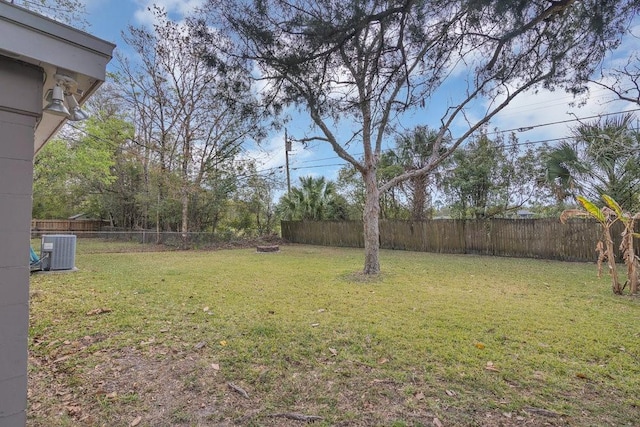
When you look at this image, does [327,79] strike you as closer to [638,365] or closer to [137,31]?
[638,365]

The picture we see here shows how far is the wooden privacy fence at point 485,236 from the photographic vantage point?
8.84 m

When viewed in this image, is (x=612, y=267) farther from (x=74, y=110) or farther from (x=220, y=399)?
(x=74, y=110)

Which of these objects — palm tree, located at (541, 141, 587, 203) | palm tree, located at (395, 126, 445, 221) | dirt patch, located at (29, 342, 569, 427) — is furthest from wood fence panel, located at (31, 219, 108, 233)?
palm tree, located at (541, 141, 587, 203)

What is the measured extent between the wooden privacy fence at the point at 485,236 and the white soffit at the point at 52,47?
10.7m

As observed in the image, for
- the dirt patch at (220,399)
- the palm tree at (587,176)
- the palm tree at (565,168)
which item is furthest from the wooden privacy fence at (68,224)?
the palm tree at (587,176)

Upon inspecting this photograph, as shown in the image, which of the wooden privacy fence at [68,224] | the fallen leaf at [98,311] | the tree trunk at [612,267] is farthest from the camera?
the wooden privacy fence at [68,224]

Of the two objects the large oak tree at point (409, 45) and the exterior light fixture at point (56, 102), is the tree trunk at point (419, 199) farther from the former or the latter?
the exterior light fixture at point (56, 102)

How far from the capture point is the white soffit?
52.4 inches

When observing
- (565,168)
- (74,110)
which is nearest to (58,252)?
(74,110)

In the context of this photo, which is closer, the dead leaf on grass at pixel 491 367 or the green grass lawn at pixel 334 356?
the green grass lawn at pixel 334 356

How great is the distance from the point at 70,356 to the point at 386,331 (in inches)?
113

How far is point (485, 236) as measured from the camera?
10633mm

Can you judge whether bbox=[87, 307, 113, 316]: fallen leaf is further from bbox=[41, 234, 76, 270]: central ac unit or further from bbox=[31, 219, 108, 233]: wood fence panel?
bbox=[31, 219, 108, 233]: wood fence panel

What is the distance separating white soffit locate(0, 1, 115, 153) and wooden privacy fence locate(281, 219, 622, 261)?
1068 centimetres
